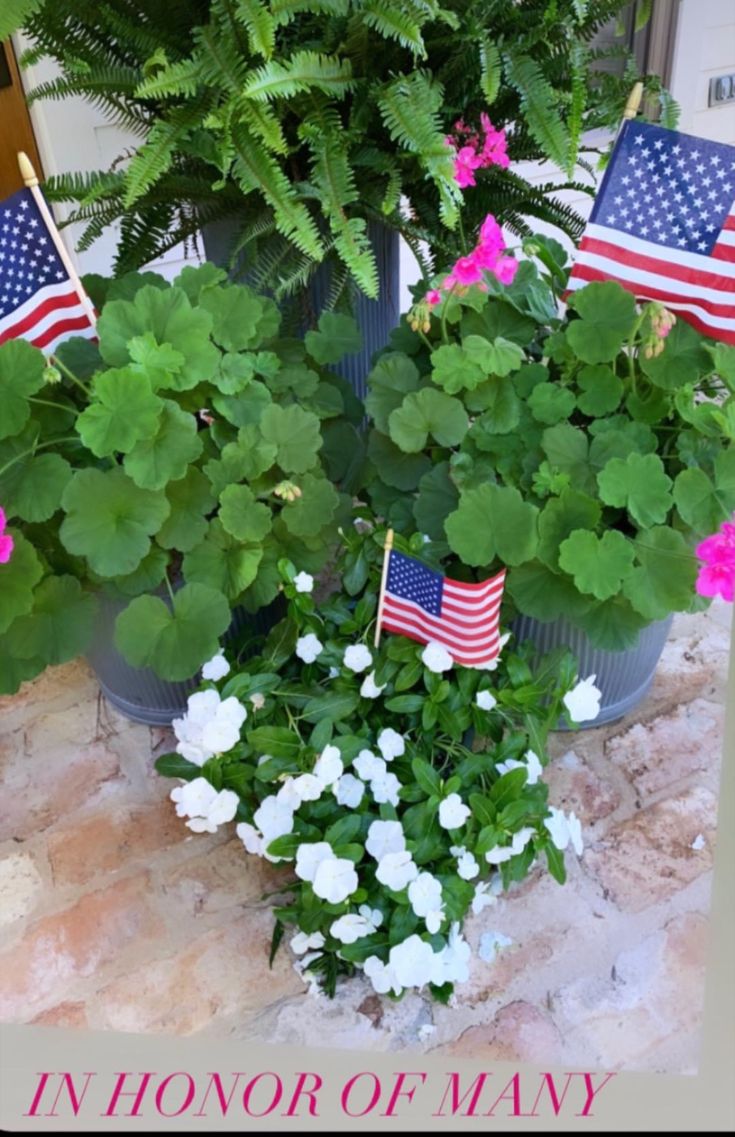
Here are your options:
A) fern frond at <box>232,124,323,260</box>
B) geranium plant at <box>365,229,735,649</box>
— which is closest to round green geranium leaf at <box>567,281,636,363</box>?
geranium plant at <box>365,229,735,649</box>

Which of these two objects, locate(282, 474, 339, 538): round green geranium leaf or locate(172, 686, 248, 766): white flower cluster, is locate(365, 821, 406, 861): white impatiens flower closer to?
locate(172, 686, 248, 766): white flower cluster

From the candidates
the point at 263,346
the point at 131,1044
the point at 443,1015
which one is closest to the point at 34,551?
the point at 263,346

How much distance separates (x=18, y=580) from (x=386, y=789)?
1.78ft

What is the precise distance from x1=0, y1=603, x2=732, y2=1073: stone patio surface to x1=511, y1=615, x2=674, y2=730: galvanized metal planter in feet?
0.16

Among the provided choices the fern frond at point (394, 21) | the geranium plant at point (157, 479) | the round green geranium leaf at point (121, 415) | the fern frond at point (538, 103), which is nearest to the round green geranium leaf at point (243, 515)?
the geranium plant at point (157, 479)

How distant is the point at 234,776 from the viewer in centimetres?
117

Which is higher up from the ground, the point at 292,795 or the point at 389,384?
the point at 389,384

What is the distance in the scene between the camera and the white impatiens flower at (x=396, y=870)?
1.07 m

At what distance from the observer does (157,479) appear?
1.13 metres

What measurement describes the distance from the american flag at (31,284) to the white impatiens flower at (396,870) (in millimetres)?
852

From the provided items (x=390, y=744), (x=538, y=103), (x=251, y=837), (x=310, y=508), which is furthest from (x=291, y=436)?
(x=538, y=103)

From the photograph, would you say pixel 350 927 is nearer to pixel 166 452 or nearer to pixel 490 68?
pixel 166 452

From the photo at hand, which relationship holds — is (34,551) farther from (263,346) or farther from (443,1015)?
(443,1015)

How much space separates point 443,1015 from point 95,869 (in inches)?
21.6
